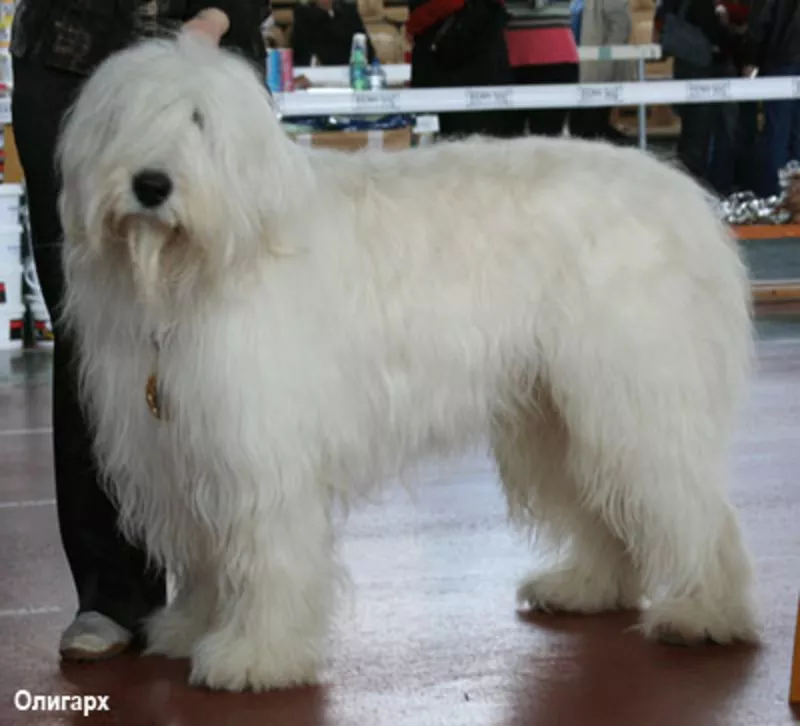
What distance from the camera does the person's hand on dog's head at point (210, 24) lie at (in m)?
3.61

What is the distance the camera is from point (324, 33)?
12.8 metres

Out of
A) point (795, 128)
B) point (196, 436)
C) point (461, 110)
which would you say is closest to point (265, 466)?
point (196, 436)

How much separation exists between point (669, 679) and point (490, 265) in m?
0.98

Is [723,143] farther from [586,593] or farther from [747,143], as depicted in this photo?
[586,593]

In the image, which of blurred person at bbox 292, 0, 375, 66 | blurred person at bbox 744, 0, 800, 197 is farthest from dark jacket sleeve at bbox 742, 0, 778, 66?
blurred person at bbox 292, 0, 375, 66

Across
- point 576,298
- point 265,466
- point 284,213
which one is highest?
point 284,213

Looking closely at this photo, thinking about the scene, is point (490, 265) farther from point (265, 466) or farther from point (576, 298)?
point (265, 466)

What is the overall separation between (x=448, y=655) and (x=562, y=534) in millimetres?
541

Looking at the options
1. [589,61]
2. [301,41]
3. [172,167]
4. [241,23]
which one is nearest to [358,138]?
[589,61]

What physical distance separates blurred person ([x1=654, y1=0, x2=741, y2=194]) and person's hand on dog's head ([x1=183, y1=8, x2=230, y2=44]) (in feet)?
25.8

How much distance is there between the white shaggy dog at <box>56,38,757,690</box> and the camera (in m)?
3.22

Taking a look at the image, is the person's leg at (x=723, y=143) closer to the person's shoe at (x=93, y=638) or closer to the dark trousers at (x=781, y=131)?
the dark trousers at (x=781, y=131)

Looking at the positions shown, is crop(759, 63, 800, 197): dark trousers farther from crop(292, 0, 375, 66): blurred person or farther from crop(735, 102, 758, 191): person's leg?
crop(292, 0, 375, 66): blurred person

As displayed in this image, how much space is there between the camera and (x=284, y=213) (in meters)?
3.30
